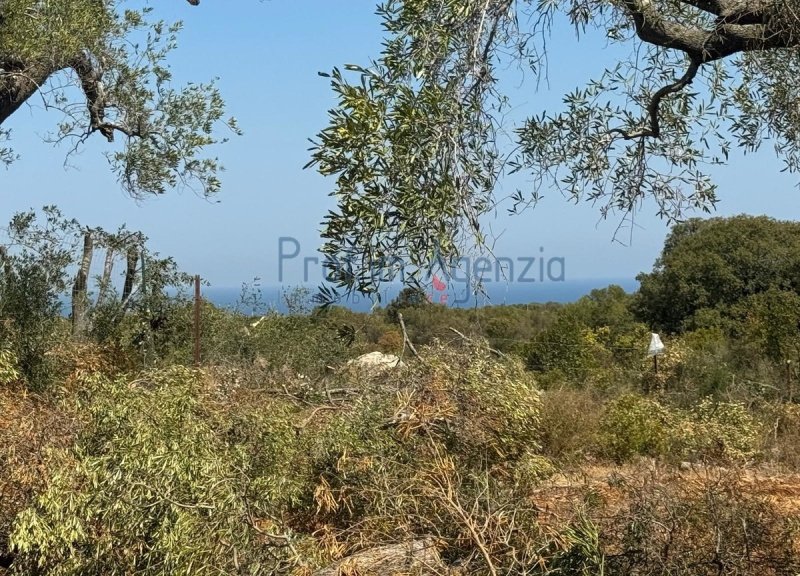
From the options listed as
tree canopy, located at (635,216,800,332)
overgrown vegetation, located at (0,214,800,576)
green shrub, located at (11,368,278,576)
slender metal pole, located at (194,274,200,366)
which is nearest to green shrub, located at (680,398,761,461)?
overgrown vegetation, located at (0,214,800,576)

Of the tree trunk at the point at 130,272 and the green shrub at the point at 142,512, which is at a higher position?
the tree trunk at the point at 130,272


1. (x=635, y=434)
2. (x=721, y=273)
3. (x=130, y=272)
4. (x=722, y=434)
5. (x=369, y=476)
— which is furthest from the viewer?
(x=721, y=273)

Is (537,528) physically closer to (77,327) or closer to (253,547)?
(253,547)

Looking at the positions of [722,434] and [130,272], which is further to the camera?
[130,272]

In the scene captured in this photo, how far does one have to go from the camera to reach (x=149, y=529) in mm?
4270

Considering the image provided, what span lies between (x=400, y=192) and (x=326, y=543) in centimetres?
225

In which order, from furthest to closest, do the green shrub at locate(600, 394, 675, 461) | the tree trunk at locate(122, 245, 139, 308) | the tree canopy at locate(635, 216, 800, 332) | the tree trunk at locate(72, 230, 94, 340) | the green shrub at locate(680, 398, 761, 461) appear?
the tree canopy at locate(635, 216, 800, 332) → the tree trunk at locate(122, 245, 139, 308) → the tree trunk at locate(72, 230, 94, 340) → the green shrub at locate(600, 394, 675, 461) → the green shrub at locate(680, 398, 761, 461)

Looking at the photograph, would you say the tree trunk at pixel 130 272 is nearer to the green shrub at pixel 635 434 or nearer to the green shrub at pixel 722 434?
the green shrub at pixel 635 434

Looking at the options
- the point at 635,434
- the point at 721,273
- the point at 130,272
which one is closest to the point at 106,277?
the point at 130,272

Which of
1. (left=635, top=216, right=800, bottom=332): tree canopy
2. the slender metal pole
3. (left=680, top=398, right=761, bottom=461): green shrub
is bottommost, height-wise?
(left=680, top=398, right=761, bottom=461): green shrub

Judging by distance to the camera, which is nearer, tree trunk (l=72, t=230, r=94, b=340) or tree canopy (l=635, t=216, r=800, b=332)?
tree trunk (l=72, t=230, r=94, b=340)

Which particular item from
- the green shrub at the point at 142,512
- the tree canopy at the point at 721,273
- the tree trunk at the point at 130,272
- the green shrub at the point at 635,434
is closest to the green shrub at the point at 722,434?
the green shrub at the point at 635,434

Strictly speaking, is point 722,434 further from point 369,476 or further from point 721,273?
point 721,273

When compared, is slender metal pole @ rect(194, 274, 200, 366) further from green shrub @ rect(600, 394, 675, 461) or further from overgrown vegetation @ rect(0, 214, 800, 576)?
green shrub @ rect(600, 394, 675, 461)
